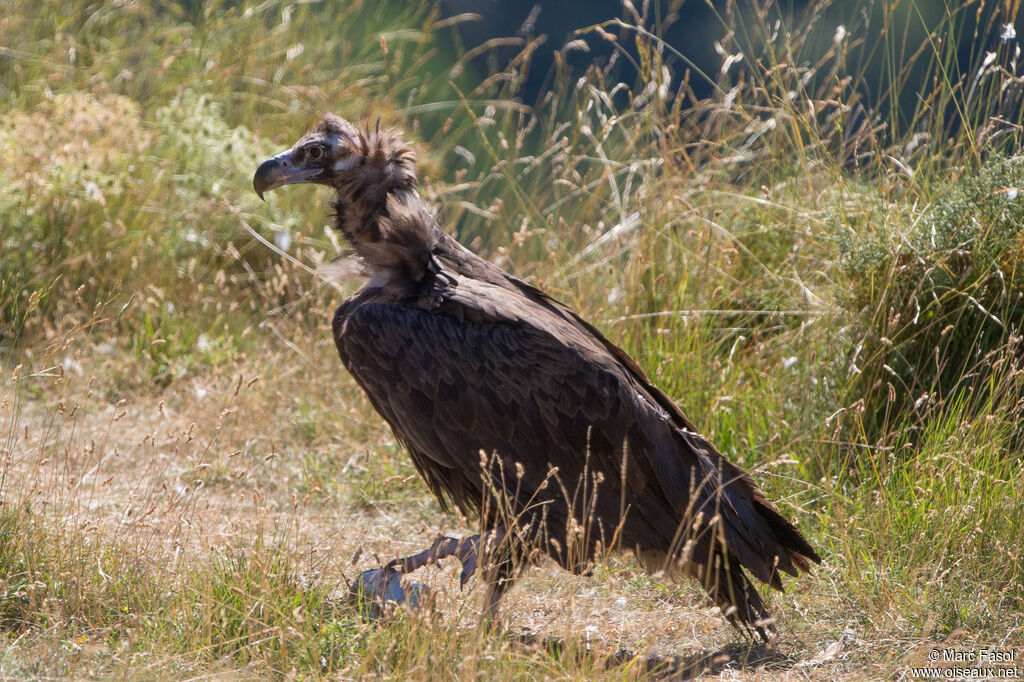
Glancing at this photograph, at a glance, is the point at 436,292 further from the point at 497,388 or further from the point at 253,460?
the point at 253,460

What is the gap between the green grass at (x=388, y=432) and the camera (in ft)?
11.4

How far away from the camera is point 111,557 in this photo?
3.60 metres

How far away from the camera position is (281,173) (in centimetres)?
426

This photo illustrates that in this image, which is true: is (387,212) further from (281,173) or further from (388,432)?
(388,432)

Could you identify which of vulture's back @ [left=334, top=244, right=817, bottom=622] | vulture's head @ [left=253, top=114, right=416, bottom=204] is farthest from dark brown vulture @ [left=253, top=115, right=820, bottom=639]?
vulture's head @ [left=253, top=114, right=416, bottom=204]

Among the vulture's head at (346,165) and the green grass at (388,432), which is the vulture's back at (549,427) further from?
the vulture's head at (346,165)

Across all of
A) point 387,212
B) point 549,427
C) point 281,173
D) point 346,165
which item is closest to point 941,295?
point 549,427

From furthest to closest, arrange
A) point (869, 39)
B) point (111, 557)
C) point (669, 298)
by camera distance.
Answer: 1. point (869, 39)
2. point (669, 298)
3. point (111, 557)

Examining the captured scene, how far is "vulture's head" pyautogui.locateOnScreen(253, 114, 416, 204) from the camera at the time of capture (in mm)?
4234

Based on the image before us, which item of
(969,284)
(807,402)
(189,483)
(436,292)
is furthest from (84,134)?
(969,284)

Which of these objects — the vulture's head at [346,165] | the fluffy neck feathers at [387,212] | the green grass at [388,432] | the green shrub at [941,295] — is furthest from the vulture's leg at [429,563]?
the green shrub at [941,295]

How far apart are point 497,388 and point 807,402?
5.77 ft

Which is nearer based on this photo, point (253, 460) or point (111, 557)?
point (111, 557)

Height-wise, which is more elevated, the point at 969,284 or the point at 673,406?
the point at 969,284
